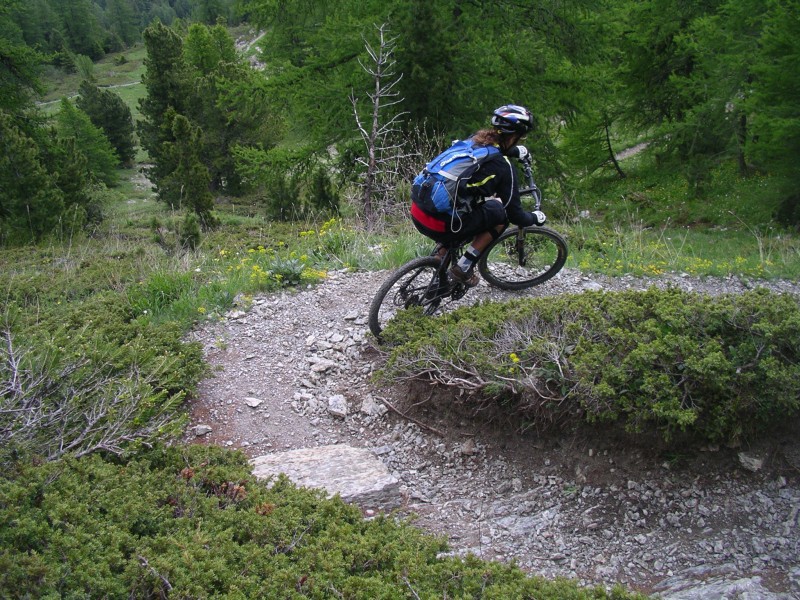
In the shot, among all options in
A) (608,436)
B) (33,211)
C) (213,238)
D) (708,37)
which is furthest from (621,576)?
(708,37)

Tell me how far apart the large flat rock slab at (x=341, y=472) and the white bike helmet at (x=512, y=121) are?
277 centimetres

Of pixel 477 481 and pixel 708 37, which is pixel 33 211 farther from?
pixel 708 37

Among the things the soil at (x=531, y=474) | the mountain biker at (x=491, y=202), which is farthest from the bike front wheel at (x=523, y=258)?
the soil at (x=531, y=474)

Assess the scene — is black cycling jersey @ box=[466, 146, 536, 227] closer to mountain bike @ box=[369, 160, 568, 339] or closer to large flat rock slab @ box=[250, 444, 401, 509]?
mountain bike @ box=[369, 160, 568, 339]

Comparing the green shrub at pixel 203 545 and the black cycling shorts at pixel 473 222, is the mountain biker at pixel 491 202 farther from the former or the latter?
the green shrub at pixel 203 545

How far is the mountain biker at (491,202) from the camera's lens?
467 centimetres

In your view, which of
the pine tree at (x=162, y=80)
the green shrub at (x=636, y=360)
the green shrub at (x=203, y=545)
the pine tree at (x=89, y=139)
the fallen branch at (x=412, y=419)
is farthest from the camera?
the pine tree at (x=89, y=139)

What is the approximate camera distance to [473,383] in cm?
423

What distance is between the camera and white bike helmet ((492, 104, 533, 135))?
15.2 feet

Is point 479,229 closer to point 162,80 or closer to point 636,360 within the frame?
point 636,360

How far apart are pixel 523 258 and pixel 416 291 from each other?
148cm

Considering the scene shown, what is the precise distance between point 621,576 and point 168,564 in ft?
8.14

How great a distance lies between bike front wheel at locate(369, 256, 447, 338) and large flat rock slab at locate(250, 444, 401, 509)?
1315 mm

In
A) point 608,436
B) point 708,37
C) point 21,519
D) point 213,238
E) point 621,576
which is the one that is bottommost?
point 213,238
